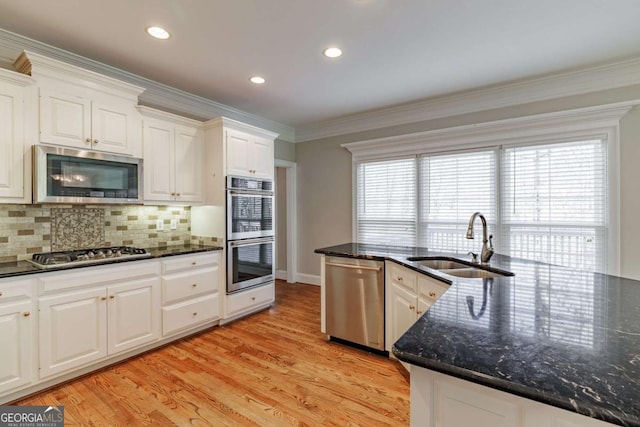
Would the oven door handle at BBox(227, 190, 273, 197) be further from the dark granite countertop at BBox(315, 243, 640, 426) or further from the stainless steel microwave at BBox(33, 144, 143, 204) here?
the dark granite countertop at BBox(315, 243, 640, 426)

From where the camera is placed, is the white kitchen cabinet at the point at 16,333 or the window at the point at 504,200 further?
the window at the point at 504,200

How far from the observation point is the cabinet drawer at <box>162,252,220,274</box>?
9.71 ft

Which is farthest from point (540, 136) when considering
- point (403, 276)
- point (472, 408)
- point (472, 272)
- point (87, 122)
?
point (87, 122)

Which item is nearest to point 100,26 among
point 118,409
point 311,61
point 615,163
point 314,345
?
point 311,61

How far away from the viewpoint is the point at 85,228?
284 cm

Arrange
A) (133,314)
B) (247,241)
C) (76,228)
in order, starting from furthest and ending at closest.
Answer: (247,241)
(76,228)
(133,314)

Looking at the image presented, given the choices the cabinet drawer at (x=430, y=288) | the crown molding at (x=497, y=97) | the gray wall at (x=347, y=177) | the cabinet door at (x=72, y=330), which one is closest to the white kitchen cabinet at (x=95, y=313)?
the cabinet door at (x=72, y=330)

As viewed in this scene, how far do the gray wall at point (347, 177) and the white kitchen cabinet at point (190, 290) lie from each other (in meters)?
2.06

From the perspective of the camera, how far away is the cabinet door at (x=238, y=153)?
11.5 ft

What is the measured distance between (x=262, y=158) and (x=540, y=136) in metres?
3.29

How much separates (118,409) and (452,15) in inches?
143

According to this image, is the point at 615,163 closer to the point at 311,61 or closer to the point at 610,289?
the point at 610,289

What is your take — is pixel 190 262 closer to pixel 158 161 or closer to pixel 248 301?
pixel 248 301

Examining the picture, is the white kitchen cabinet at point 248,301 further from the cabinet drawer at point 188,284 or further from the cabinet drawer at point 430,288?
the cabinet drawer at point 430,288
